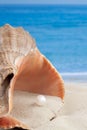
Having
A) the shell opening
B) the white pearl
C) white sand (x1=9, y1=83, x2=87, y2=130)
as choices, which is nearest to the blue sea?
white sand (x1=9, y1=83, x2=87, y2=130)

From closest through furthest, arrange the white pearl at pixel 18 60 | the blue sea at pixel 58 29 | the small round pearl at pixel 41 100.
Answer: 1. the white pearl at pixel 18 60
2. the small round pearl at pixel 41 100
3. the blue sea at pixel 58 29

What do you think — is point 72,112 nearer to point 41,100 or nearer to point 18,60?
point 41,100

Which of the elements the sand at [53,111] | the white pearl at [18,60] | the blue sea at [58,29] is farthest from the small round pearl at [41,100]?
the blue sea at [58,29]

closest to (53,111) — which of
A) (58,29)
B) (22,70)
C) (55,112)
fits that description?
(55,112)

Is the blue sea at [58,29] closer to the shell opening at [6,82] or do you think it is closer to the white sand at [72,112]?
the white sand at [72,112]

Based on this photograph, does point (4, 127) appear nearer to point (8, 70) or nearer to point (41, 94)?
point (8, 70)

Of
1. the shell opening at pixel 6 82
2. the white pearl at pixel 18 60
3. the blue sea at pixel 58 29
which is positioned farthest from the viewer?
the blue sea at pixel 58 29
